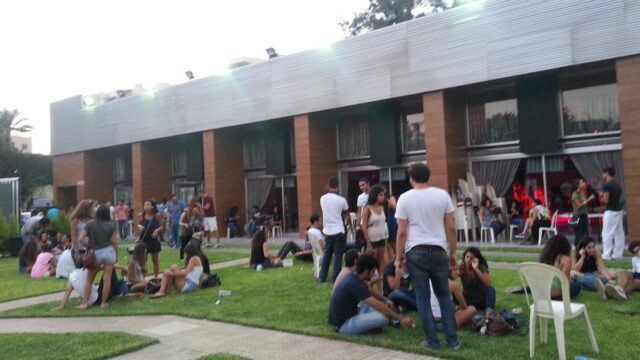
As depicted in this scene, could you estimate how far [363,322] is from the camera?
19.2ft

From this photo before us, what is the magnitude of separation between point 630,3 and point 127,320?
1196 cm

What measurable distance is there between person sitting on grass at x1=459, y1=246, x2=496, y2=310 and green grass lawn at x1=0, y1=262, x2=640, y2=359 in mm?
551

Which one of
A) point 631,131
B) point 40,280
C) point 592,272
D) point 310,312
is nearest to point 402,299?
point 310,312

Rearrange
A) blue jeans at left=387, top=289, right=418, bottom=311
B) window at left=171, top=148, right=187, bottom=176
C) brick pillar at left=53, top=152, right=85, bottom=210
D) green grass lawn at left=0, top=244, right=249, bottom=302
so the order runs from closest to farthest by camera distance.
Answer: blue jeans at left=387, top=289, right=418, bottom=311, green grass lawn at left=0, top=244, right=249, bottom=302, window at left=171, top=148, right=187, bottom=176, brick pillar at left=53, top=152, right=85, bottom=210

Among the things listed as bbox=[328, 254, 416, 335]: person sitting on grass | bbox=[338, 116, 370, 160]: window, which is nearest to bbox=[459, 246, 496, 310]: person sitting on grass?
bbox=[328, 254, 416, 335]: person sitting on grass

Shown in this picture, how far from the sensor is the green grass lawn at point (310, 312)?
16.9 ft

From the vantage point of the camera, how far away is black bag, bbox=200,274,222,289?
31.4 ft

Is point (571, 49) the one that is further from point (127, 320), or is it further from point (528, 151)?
point (127, 320)

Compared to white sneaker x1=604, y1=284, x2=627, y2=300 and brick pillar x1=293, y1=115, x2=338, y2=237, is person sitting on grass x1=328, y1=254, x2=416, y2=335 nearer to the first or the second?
white sneaker x1=604, y1=284, x2=627, y2=300

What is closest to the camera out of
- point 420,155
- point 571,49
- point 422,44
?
point 571,49

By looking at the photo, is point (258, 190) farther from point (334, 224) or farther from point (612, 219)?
point (612, 219)

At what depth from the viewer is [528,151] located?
A: 14094 mm

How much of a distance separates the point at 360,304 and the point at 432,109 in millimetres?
9749

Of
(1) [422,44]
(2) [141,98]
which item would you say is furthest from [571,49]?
(2) [141,98]
